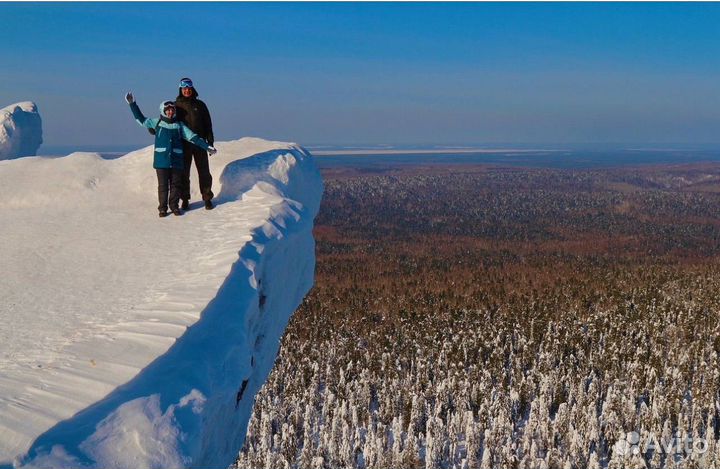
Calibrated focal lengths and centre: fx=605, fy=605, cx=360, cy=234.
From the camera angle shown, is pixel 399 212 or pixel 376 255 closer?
pixel 376 255

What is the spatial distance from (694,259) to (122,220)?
262ft

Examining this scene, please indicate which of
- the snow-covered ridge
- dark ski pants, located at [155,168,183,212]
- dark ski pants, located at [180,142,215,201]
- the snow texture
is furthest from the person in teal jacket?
the snow texture

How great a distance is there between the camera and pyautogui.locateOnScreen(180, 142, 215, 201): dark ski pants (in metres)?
10.8

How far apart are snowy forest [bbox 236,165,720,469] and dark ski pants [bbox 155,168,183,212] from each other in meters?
11.6

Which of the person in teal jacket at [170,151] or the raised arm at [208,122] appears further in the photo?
the raised arm at [208,122]

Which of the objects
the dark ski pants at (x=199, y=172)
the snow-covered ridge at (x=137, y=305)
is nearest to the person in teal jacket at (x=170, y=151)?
the dark ski pants at (x=199, y=172)

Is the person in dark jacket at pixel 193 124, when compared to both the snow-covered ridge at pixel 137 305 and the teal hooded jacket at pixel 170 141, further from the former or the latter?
the snow-covered ridge at pixel 137 305

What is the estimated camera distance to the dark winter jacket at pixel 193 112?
11172mm

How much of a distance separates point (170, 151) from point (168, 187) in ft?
2.11

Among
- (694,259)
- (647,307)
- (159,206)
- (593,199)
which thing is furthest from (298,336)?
(593,199)

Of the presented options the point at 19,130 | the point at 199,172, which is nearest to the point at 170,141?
the point at 199,172

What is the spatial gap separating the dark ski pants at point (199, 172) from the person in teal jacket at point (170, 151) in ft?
0.59

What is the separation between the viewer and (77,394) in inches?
186

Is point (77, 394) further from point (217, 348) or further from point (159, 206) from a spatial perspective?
point (159, 206)
